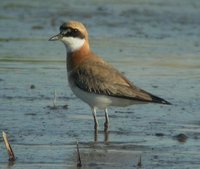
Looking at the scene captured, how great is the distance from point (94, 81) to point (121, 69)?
3.52 meters

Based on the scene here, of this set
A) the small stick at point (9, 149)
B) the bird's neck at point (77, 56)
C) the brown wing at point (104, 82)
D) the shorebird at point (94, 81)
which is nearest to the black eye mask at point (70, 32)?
the shorebird at point (94, 81)

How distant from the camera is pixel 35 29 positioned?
19391 millimetres

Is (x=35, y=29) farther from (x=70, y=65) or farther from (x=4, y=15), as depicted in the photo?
(x=70, y=65)

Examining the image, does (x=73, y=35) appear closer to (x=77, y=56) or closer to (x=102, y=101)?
(x=77, y=56)

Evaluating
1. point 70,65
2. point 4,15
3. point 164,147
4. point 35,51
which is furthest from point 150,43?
point 164,147

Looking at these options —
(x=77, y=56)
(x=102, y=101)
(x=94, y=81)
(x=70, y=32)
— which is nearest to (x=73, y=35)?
(x=70, y=32)

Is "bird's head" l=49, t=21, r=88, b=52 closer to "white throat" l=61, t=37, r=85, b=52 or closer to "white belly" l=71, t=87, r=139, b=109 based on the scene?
"white throat" l=61, t=37, r=85, b=52

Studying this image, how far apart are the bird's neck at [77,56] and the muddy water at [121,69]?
0.67 m

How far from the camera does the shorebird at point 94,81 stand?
37.5 ft

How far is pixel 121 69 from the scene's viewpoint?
49.9ft

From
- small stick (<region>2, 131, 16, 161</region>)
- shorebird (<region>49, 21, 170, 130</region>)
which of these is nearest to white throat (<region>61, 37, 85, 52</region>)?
shorebird (<region>49, 21, 170, 130</region>)

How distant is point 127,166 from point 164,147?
42.4 inches

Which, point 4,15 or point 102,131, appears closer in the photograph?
point 102,131

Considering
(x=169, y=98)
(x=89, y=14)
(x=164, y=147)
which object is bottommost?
(x=89, y=14)
